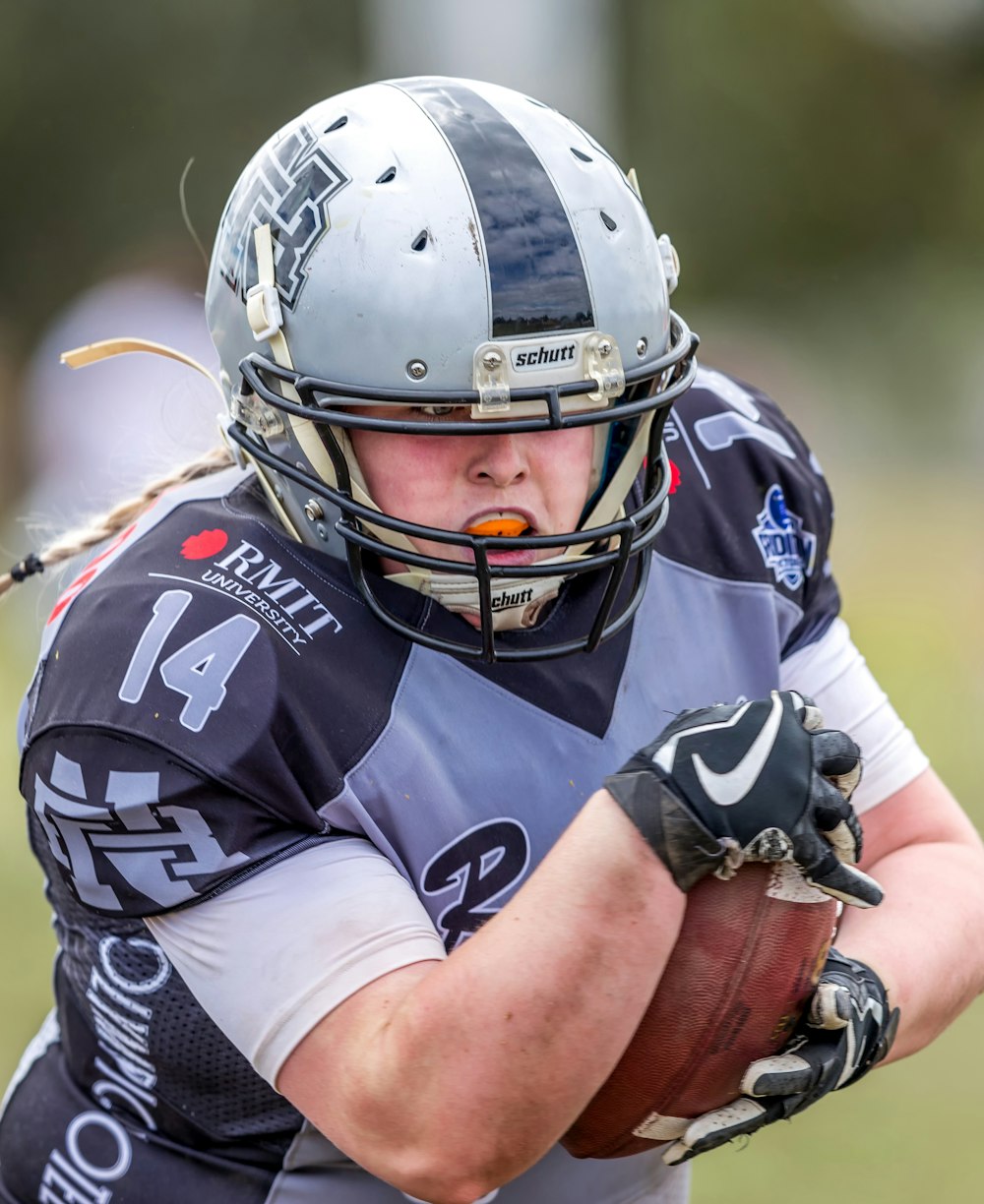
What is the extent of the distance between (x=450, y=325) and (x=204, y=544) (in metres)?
0.43

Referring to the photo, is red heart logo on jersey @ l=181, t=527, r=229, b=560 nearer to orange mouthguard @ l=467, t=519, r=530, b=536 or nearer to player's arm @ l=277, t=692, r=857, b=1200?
orange mouthguard @ l=467, t=519, r=530, b=536

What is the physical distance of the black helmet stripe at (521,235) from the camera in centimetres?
199

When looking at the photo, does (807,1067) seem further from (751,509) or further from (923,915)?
(751,509)

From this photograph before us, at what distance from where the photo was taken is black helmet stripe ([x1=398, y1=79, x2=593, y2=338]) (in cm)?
199

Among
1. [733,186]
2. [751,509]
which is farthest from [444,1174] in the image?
[733,186]

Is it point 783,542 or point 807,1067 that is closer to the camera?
point 807,1067

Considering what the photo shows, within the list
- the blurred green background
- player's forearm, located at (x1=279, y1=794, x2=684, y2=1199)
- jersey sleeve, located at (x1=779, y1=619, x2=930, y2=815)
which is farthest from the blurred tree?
player's forearm, located at (x1=279, y1=794, x2=684, y2=1199)

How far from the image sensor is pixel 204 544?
2088mm

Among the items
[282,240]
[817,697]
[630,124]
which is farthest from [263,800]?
[630,124]

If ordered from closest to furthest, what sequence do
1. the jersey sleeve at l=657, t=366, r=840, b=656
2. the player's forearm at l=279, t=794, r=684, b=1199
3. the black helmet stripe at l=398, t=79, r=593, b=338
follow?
the player's forearm at l=279, t=794, r=684, b=1199 < the black helmet stripe at l=398, t=79, r=593, b=338 < the jersey sleeve at l=657, t=366, r=840, b=656

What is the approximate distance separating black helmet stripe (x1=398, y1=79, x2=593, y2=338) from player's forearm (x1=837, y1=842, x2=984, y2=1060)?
897mm

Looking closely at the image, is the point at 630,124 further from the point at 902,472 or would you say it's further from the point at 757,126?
the point at 902,472

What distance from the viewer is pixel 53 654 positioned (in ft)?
6.68

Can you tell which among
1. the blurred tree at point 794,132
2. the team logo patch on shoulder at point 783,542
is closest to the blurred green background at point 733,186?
the blurred tree at point 794,132
